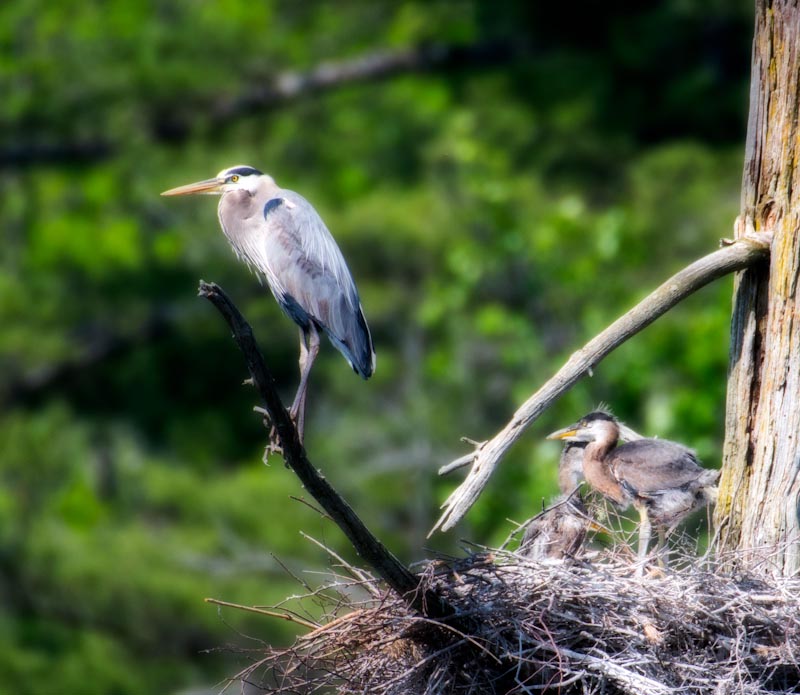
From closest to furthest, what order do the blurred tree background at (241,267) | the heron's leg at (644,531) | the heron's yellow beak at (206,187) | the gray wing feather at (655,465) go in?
the heron's leg at (644,531), the gray wing feather at (655,465), the heron's yellow beak at (206,187), the blurred tree background at (241,267)

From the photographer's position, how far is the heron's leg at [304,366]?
453 cm

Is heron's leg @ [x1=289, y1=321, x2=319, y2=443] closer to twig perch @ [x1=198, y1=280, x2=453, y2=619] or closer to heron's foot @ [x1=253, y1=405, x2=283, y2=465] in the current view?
heron's foot @ [x1=253, y1=405, x2=283, y2=465]

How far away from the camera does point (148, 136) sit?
16188mm

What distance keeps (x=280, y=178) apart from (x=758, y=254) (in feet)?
39.0

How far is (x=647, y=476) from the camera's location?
17.5 feet

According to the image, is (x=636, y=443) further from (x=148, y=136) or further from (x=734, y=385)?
(x=148, y=136)

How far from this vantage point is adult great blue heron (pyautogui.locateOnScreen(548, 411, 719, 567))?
17.0ft

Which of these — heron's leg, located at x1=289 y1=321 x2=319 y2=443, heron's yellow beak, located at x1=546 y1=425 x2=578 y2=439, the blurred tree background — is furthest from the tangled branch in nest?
the blurred tree background

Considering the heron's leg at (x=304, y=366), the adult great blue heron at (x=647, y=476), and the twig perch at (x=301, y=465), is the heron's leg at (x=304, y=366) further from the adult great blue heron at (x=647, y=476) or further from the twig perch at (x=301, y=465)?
the adult great blue heron at (x=647, y=476)

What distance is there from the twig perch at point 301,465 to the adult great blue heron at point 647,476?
135 centimetres

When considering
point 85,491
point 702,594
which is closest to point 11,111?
point 85,491

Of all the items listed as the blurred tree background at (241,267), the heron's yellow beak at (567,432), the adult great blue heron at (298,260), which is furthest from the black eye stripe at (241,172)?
the blurred tree background at (241,267)

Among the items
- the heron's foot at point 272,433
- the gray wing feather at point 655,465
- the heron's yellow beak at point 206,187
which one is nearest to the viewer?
the heron's foot at point 272,433

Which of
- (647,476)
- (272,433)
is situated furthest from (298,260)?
(272,433)
